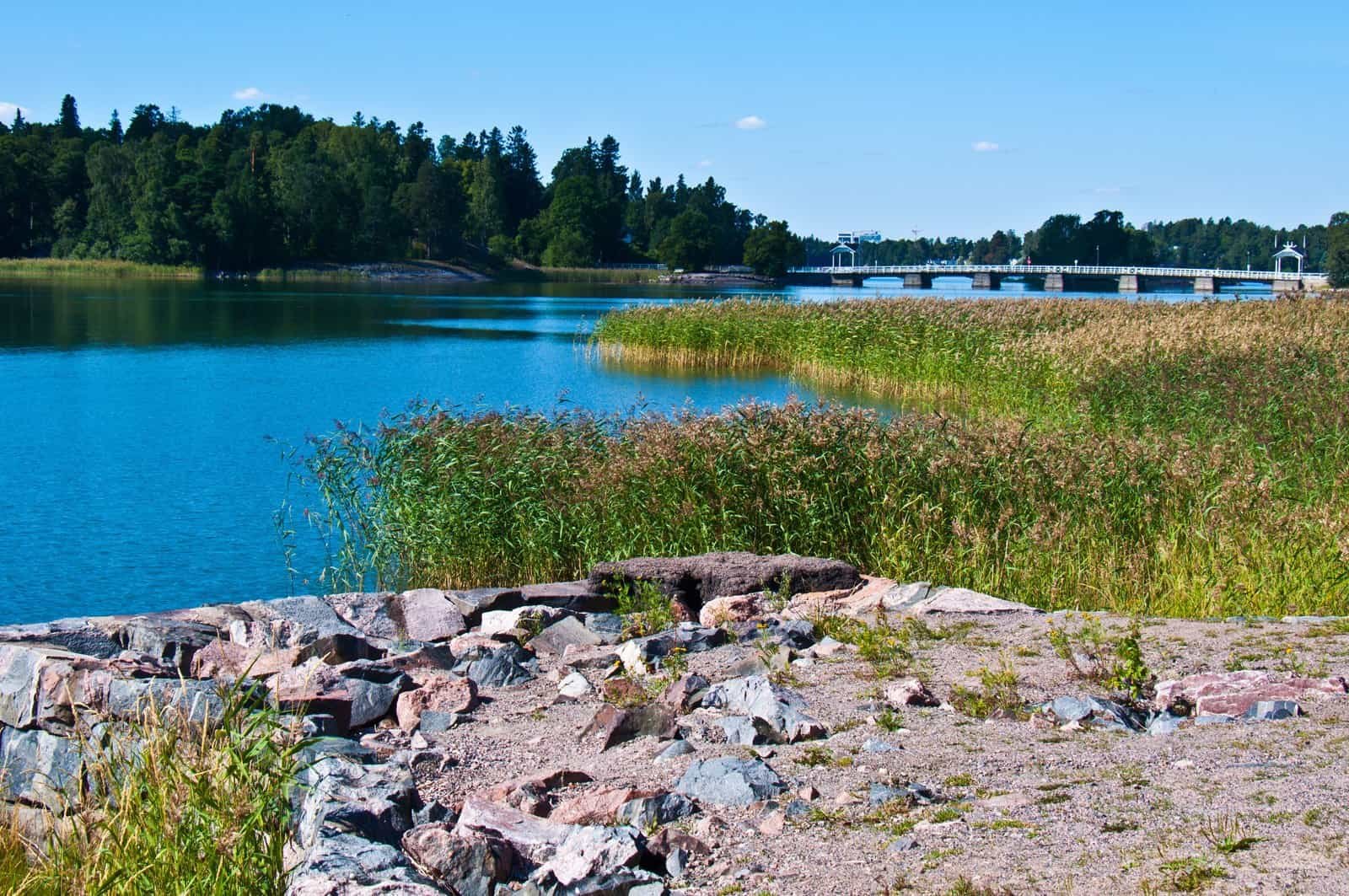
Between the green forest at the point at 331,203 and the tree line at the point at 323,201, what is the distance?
8.0 inches

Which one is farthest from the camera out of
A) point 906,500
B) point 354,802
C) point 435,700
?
point 906,500

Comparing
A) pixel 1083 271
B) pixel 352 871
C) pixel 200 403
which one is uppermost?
pixel 1083 271

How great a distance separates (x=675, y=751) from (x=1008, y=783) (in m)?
1.52

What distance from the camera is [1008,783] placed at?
522cm

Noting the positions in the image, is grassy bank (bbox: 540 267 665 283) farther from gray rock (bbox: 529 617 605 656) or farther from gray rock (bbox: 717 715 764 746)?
gray rock (bbox: 717 715 764 746)

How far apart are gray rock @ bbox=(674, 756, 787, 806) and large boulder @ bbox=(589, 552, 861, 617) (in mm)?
3832

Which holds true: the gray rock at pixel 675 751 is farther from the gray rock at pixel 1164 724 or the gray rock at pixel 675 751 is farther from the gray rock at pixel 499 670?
the gray rock at pixel 1164 724

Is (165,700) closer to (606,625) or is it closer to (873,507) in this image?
(606,625)

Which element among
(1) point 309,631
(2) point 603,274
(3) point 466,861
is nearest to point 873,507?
(1) point 309,631

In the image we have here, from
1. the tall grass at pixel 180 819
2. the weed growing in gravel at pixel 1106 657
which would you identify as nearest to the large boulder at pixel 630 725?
the tall grass at pixel 180 819

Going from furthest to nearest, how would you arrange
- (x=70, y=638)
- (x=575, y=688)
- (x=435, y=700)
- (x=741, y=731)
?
(x=70, y=638), (x=575, y=688), (x=435, y=700), (x=741, y=731)

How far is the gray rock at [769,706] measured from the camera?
19.6 ft

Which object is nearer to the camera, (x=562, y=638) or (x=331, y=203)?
(x=562, y=638)

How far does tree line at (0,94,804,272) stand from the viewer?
358 feet
